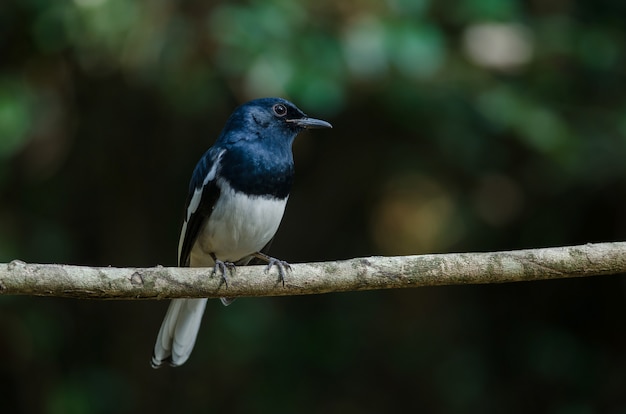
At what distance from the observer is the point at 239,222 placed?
12.8 ft

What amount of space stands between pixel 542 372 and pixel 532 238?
2.87 feet

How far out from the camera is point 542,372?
218 inches

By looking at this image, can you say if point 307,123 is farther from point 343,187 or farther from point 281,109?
point 343,187

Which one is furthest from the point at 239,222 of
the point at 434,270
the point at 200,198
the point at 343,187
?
the point at 343,187

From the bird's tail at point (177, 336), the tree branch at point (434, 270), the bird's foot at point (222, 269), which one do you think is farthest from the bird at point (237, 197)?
the tree branch at point (434, 270)

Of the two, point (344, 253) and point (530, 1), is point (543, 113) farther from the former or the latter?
point (344, 253)

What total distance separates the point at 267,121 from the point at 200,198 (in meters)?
0.52

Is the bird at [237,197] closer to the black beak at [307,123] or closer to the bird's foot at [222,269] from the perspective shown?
the black beak at [307,123]

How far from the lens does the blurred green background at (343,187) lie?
4629 millimetres

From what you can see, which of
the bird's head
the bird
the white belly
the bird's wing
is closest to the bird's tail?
the bird

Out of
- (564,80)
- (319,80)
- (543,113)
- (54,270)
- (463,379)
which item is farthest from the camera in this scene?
(463,379)

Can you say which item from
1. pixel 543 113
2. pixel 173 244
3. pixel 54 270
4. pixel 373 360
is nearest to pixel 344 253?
pixel 373 360

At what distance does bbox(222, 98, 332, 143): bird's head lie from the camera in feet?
13.6

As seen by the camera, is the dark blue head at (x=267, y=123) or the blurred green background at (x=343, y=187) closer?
the dark blue head at (x=267, y=123)
